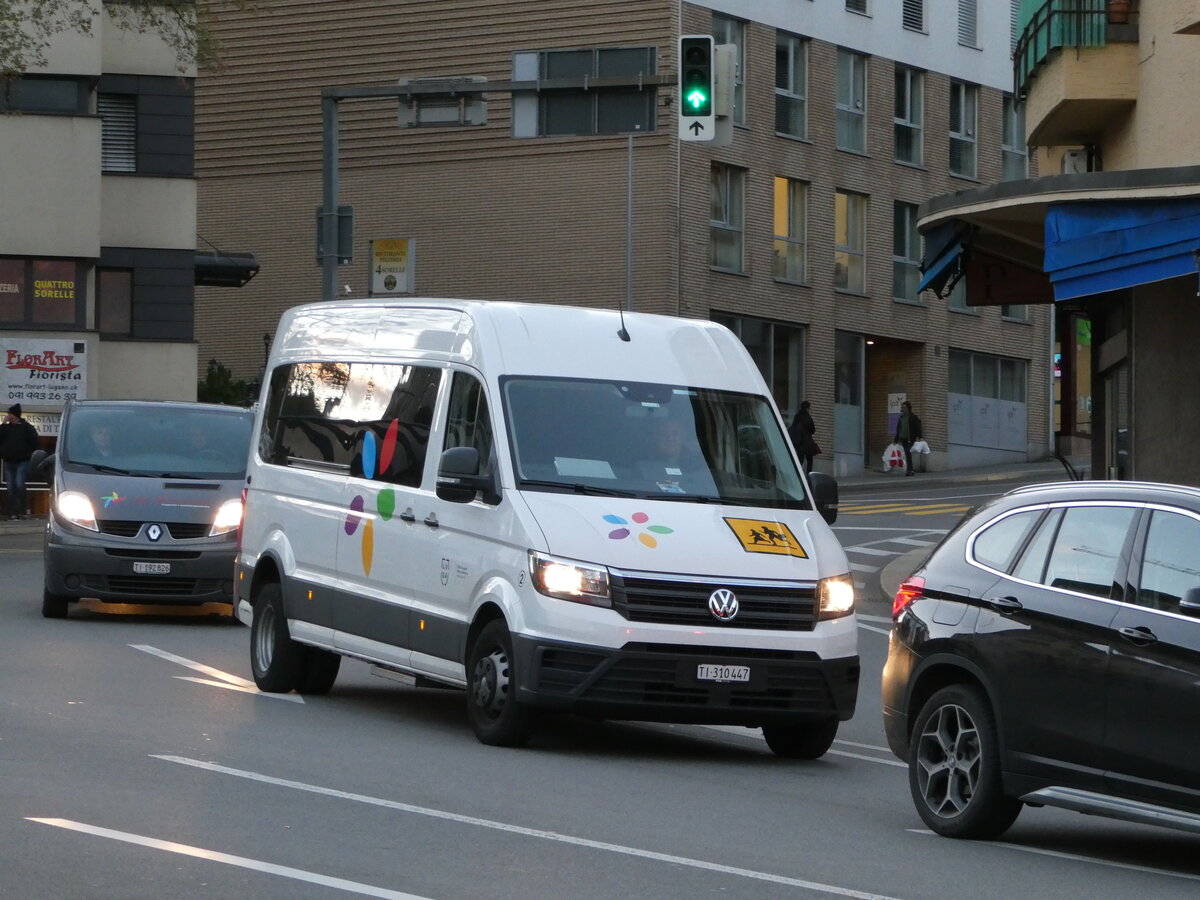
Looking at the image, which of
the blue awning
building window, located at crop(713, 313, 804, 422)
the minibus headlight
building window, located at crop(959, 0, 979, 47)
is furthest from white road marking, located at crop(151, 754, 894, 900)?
building window, located at crop(959, 0, 979, 47)

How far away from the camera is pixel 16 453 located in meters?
32.5

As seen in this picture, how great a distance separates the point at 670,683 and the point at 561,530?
0.94m

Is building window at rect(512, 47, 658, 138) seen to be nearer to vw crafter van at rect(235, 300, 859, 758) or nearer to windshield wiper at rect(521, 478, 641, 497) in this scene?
vw crafter van at rect(235, 300, 859, 758)

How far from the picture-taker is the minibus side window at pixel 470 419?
12.1 m

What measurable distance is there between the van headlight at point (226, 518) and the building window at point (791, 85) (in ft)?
105

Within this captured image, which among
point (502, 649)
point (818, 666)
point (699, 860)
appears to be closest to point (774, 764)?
point (818, 666)

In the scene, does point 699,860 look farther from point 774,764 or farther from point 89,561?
point 89,561

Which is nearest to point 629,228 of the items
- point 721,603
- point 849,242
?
point 849,242

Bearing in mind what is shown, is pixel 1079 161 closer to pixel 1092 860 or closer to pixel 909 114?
pixel 1092 860

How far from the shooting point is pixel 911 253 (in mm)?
53625

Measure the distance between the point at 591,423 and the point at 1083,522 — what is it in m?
3.67

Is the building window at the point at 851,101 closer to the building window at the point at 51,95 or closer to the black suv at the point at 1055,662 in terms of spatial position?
the building window at the point at 51,95

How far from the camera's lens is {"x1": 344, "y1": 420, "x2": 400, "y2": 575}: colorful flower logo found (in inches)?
512

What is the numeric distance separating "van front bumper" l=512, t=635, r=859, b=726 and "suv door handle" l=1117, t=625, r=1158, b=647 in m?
2.98
